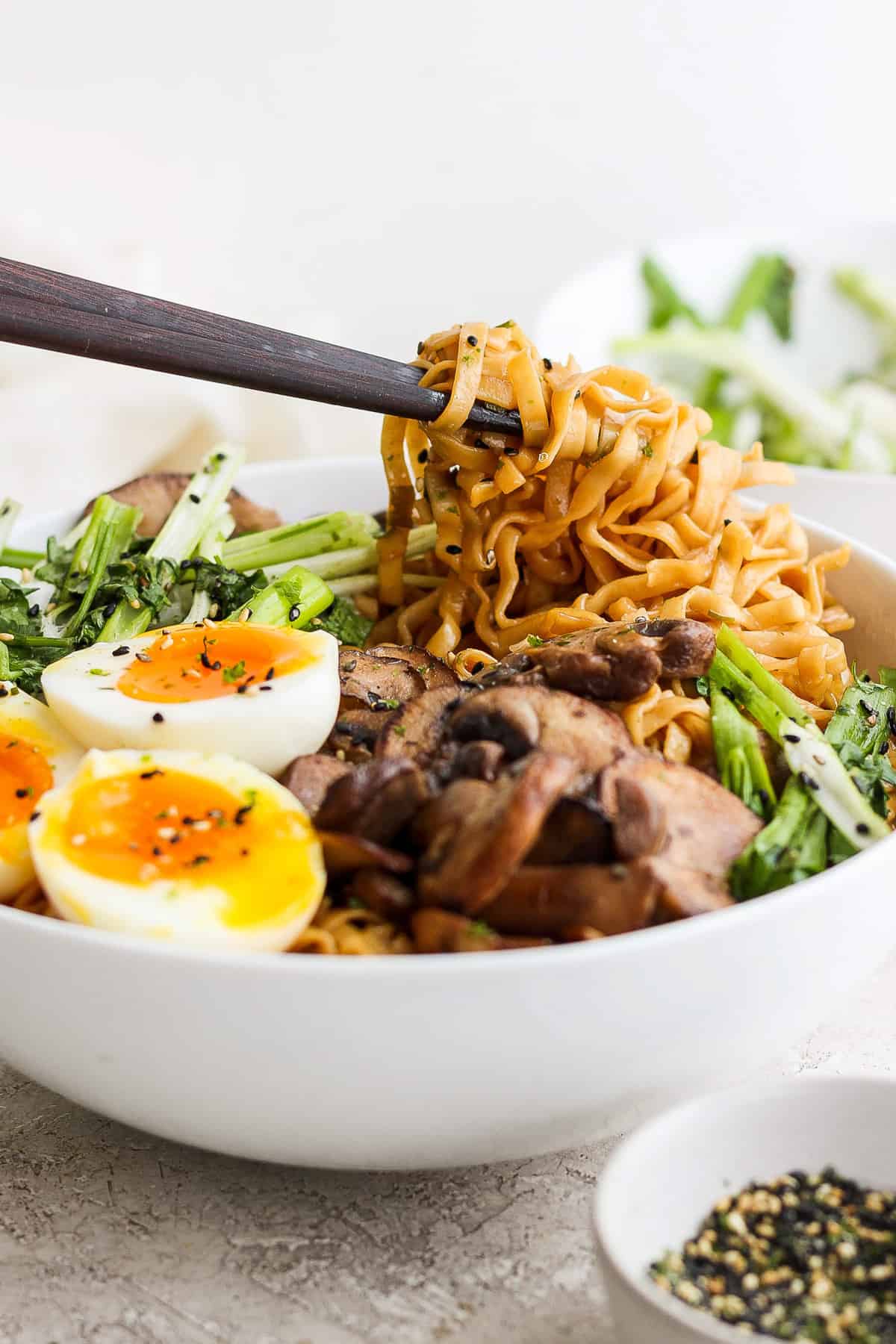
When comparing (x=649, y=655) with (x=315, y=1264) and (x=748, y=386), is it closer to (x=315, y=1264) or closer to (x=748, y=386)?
(x=315, y=1264)

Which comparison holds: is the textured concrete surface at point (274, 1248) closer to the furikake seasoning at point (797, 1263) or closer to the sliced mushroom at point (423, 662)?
the furikake seasoning at point (797, 1263)

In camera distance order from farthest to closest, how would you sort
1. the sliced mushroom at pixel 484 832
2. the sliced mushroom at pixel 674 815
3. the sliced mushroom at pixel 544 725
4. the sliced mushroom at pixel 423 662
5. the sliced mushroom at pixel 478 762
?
the sliced mushroom at pixel 423 662 → the sliced mushroom at pixel 544 725 → the sliced mushroom at pixel 478 762 → the sliced mushroom at pixel 674 815 → the sliced mushroom at pixel 484 832

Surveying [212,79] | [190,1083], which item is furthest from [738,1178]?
[212,79]

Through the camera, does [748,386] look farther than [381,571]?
Yes

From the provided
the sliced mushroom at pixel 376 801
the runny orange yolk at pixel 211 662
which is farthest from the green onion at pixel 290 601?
the sliced mushroom at pixel 376 801

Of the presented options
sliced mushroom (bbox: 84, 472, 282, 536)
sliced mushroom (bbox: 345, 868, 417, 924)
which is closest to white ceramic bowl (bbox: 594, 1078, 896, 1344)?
sliced mushroom (bbox: 345, 868, 417, 924)

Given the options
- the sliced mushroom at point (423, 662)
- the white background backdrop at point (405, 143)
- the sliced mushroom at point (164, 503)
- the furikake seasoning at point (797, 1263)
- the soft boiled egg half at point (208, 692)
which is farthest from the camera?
the white background backdrop at point (405, 143)
